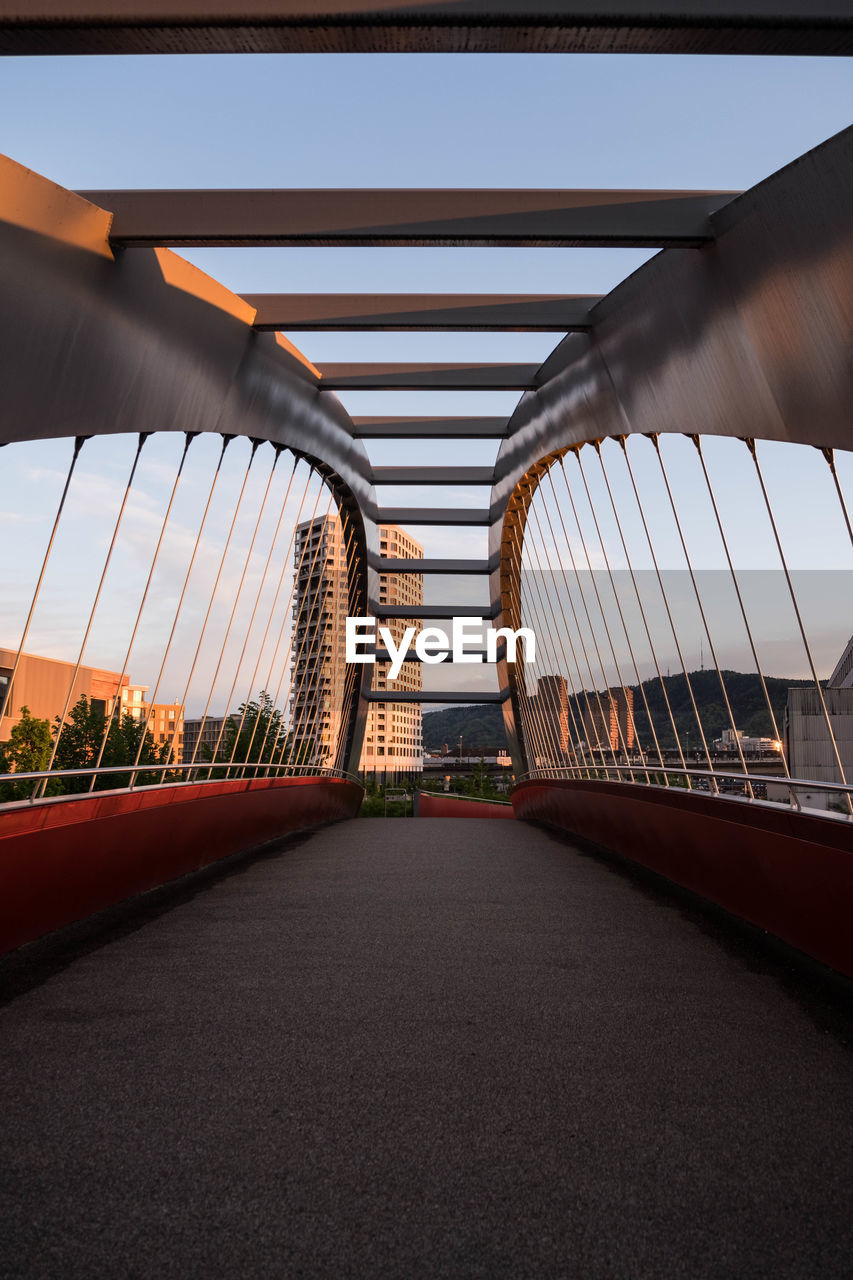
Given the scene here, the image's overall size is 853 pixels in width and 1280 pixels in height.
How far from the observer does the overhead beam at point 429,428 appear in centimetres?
1789

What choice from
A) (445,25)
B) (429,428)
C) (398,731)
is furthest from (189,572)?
(398,731)

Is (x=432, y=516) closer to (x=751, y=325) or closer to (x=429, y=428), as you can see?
(x=429, y=428)

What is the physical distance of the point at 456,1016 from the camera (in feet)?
12.2

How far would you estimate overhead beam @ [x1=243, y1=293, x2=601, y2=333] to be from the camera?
8.77 m

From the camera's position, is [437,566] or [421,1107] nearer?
[421,1107]

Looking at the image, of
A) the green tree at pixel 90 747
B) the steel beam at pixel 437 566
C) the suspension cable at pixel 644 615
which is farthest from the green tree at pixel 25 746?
the suspension cable at pixel 644 615

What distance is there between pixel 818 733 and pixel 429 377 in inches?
328

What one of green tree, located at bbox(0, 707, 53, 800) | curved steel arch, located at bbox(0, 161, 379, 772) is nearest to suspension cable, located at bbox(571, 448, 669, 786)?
curved steel arch, located at bbox(0, 161, 379, 772)

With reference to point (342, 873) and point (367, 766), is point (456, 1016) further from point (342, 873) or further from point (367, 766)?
point (367, 766)

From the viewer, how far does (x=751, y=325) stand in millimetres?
6273

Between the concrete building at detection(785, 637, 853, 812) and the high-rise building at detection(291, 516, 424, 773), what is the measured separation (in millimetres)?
7380

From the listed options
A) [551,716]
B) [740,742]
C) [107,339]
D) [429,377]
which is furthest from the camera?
[551,716]

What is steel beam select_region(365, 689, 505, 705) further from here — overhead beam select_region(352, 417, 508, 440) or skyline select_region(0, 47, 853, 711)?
skyline select_region(0, 47, 853, 711)

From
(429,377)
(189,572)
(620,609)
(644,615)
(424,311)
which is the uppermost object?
(429,377)
